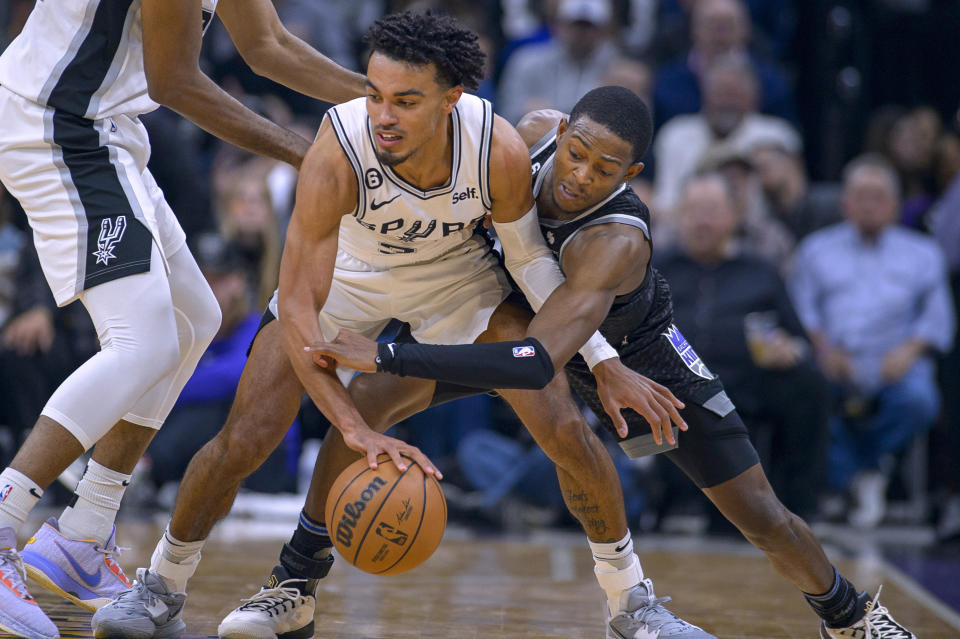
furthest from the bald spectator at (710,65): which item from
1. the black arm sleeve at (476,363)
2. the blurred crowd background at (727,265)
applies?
the black arm sleeve at (476,363)

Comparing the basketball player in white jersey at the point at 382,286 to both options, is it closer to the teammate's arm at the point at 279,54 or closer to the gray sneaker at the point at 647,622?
the gray sneaker at the point at 647,622

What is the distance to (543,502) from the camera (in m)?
7.20

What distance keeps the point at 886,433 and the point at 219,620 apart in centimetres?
483

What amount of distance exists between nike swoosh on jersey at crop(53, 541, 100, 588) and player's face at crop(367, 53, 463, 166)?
161 cm

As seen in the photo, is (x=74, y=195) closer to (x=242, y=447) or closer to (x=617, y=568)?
(x=242, y=447)

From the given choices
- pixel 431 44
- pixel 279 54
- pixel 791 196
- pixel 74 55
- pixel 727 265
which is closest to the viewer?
pixel 431 44

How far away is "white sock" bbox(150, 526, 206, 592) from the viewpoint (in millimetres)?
3746

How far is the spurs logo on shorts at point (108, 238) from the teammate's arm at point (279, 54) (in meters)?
0.96

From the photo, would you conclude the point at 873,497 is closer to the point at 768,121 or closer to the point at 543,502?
the point at 543,502

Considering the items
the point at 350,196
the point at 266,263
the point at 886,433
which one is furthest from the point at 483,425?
the point at 350,196

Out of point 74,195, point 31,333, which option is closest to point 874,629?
point 74,195

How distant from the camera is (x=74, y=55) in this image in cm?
362

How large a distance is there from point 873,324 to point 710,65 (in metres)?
2.28

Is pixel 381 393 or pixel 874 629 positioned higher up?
pixel 381 393
